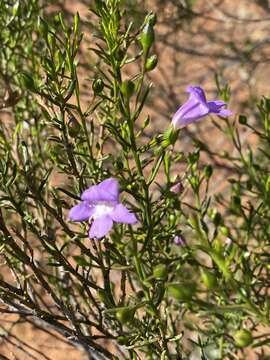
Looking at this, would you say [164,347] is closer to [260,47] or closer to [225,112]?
[225,112]

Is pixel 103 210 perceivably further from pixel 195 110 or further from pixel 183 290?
pixel 195 110

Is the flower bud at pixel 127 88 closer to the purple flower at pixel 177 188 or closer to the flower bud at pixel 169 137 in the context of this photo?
the flower bud at pixel 169 137

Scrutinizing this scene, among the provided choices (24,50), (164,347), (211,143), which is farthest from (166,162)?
(211,143)

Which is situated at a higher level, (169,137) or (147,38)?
(147,38)

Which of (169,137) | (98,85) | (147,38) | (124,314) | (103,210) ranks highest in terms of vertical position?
(147,38)

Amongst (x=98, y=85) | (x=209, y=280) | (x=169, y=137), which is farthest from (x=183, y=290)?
(x=98, y=85)
